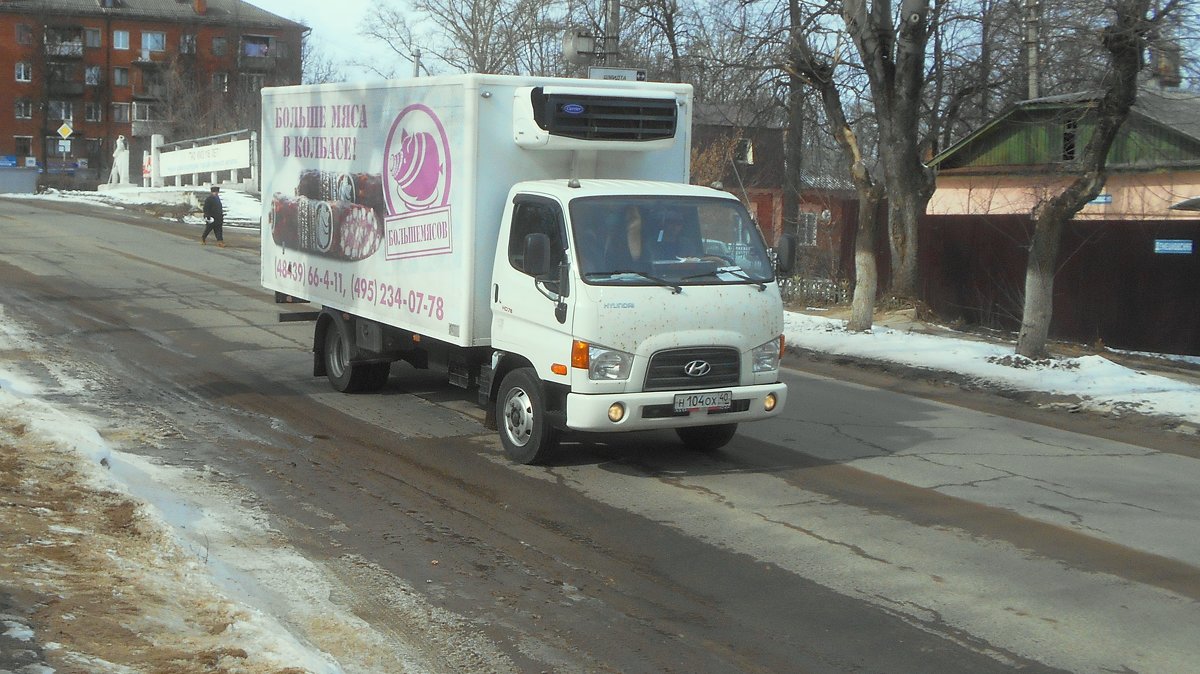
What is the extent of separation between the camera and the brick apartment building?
94125mm

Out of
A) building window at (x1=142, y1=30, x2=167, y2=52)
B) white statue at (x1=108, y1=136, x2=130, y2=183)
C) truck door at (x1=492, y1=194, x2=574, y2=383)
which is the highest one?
building window at (x1=142, y1=30, x2=167, y2=52)

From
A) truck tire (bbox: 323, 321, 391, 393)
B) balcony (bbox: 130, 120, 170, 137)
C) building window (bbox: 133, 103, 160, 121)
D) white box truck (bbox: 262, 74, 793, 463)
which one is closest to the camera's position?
white box truck (bbox: 262, 74, 793, 463)

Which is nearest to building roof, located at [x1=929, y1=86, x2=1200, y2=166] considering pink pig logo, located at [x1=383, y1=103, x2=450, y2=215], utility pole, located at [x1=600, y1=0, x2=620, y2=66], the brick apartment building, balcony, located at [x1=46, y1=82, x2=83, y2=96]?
utility pole, located at [x1=600, y1=0, x2=620, y2=66]

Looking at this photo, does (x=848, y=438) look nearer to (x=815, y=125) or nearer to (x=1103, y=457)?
(x=1103, y=457)

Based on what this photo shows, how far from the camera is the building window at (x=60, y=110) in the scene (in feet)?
312

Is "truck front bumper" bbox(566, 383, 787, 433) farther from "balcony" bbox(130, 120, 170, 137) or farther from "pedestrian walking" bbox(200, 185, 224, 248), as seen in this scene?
"balcony" bbox(130, 120, 170, 137)

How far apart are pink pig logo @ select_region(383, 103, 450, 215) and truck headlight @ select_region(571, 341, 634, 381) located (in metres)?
2.17

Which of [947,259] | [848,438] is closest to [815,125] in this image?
[947,259]

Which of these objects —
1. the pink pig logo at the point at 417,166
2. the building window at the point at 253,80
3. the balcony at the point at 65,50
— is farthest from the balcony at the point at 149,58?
the pink pig logo at the point at 417,166

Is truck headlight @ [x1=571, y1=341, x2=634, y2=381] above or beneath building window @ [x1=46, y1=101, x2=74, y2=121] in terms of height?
beneath

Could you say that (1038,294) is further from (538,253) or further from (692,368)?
(538,253)

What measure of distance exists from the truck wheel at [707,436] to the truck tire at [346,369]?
368 cm

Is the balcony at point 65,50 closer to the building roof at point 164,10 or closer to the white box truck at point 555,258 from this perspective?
the building roof at point 164,10

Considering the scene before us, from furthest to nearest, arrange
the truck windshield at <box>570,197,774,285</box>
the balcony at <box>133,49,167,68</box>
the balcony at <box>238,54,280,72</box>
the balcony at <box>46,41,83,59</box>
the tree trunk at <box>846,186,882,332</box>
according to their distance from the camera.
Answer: the balcony at <box>133,49,167,68</box>, the balcony at <box>238,54,280,72</box>, the balcony at <box>46,41,83,59</box>, the tree trunk at <box>846,186,882,332</box>, the truck windshield at <box>570,197,774,285</box>
